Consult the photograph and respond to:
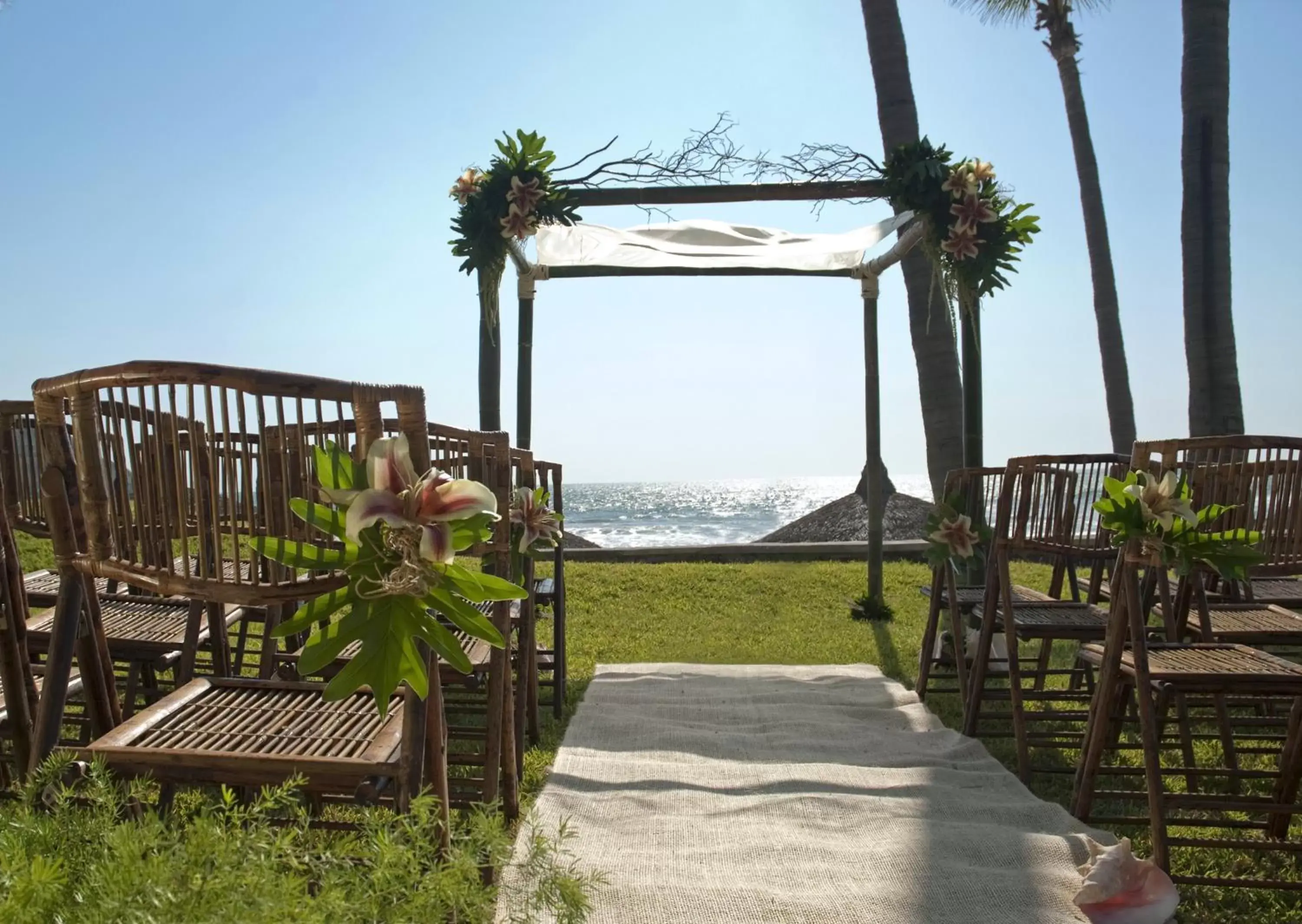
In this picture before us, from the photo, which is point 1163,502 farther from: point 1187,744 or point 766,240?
point 766,240

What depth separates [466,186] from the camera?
5.67 m

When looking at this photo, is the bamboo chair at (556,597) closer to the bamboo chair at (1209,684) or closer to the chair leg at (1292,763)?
the bamboo chair at (1209,684)

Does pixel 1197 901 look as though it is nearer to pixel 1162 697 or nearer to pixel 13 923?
pixel 1162 697

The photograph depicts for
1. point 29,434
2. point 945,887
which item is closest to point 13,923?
point 945,887

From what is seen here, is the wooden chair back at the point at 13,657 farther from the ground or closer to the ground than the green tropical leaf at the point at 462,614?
closer to the ground

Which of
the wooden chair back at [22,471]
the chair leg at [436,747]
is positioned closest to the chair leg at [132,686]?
the wooden chair back at [22,471]

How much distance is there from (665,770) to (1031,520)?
1.56 meters

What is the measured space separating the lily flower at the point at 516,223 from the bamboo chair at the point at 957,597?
2823 mm

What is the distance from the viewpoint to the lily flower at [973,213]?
16.4ft

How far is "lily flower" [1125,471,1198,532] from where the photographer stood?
2.29m

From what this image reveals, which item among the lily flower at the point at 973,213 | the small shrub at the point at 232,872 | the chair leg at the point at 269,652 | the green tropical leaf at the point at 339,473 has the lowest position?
the chair leg at the point at 269,652

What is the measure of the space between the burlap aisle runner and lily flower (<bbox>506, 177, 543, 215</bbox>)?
290cm

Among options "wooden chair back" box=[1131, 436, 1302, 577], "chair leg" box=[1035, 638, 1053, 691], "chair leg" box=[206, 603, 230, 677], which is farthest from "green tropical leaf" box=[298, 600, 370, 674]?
"chair leg" box=[1035, 638, 1053, 691]

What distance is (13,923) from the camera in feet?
2.64
